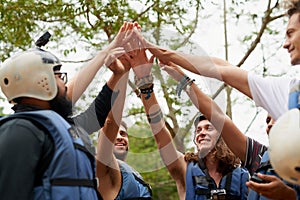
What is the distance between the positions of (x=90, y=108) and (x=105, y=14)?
17.1 feet

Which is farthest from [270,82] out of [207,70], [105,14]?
[105,14]

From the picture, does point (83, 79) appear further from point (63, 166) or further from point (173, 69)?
point (63, 166)

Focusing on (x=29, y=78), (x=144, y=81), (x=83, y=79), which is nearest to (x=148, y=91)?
(x=144, y=81)

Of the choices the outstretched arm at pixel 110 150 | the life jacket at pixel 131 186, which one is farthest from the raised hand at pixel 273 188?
the life jacket at pixel 131 186

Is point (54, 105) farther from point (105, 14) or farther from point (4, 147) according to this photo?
point (105, 14)

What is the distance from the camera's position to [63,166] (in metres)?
4.15

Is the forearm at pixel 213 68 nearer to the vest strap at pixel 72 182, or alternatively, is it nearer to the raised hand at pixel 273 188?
the raised hand at pixel 273 188

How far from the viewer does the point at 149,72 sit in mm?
5941

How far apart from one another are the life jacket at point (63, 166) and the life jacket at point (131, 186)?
2.14 meters

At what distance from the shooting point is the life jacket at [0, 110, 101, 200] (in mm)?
4113

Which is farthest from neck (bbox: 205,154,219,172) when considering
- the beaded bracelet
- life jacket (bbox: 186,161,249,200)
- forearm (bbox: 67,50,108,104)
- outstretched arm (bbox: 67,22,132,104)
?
forearm (bbox: 67,50,108,104)

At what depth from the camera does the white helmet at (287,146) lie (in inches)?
141

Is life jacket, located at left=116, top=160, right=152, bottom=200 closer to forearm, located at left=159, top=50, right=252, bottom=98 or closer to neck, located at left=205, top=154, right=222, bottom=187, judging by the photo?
neck, located at left=205, top=154, right=222, bottom=187

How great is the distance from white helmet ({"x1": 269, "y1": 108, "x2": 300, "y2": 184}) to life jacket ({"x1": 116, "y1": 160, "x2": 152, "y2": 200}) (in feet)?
9.88
